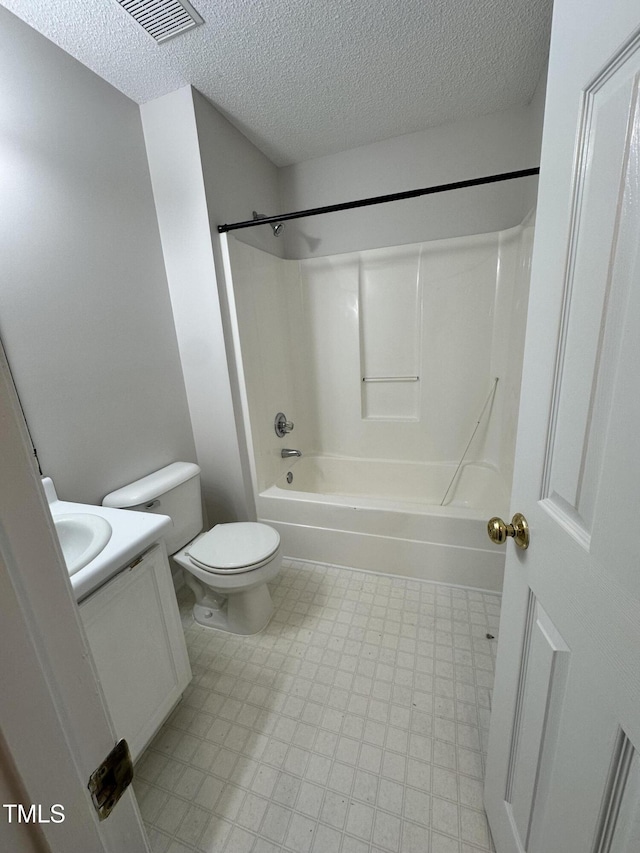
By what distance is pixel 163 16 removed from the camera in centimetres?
117

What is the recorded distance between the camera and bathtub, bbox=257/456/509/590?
5.74ft

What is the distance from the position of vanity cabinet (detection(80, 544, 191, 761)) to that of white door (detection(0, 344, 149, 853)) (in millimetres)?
571

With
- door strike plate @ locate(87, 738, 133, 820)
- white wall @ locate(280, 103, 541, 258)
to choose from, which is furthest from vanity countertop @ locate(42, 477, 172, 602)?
white wall @ locate(280, 103, 541, 258)

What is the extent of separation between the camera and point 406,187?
2109mm

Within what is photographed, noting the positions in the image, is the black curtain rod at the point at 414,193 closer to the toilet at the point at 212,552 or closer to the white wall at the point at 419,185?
the white wall at the point at 419,185

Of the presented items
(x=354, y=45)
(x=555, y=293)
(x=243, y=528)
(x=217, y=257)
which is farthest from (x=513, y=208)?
(x=243, y=528)

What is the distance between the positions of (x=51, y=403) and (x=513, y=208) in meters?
2.55

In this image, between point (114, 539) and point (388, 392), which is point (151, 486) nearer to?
point (114, 539)

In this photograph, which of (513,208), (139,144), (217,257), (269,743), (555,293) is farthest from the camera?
(513,208)

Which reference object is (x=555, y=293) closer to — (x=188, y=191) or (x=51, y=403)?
(x=51, y=403)

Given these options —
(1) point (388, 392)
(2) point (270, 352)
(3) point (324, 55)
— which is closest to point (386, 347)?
(1) point (388, 392)

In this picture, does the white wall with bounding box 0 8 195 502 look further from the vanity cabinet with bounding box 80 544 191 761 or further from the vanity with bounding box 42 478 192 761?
the vanity cabinet with bounding box 80 544 191 761

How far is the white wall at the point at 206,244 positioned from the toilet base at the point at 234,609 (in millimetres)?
514

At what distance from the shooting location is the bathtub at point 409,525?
68.9 inches
